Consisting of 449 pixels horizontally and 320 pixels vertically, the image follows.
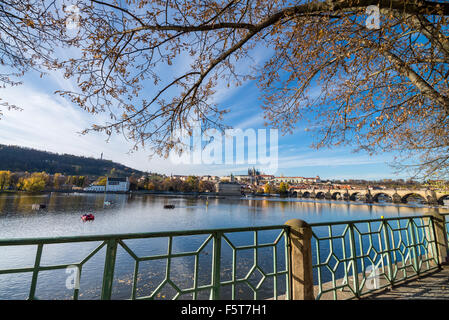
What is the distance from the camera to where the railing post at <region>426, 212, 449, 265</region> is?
19.0 feet

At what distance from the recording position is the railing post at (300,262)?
318 cm

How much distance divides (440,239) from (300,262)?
549 cm

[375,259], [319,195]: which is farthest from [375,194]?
[375,259]

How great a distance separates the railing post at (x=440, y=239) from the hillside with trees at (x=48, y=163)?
166 m

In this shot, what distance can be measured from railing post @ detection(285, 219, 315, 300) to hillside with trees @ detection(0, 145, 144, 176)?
165 meters

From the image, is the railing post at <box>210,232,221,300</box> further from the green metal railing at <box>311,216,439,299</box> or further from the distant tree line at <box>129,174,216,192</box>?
the distant tree line at <box>129,174,216,192</box>

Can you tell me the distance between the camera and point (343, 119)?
16.9 feet

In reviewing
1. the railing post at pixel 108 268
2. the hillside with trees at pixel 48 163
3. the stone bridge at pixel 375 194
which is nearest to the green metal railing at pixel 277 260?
the railing post at pixel 108 268

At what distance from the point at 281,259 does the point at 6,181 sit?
377 feet

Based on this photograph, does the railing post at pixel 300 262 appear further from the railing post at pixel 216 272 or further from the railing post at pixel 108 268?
the railing post at pixel 108 268

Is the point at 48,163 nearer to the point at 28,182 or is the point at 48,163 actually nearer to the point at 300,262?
the point at 28,182
